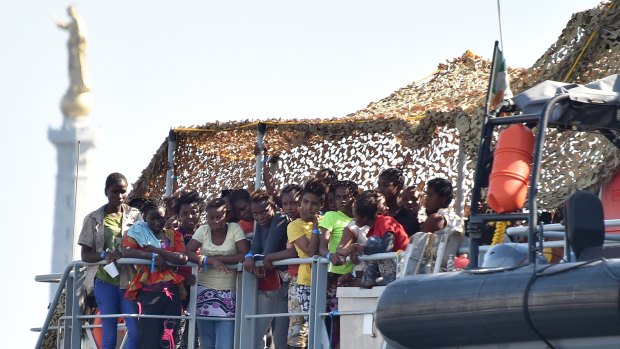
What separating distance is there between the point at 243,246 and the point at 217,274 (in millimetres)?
347

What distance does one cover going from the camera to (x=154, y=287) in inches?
553

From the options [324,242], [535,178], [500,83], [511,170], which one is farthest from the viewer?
[324,242]

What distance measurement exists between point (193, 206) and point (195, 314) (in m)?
1.31

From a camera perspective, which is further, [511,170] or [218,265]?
[218,265]

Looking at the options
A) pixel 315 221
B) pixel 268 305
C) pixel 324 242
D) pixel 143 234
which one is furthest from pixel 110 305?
pixel 324 242

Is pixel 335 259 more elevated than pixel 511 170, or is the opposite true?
pixel 511 170

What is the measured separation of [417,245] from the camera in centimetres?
1193

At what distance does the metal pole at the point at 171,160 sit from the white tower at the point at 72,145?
36438 mm

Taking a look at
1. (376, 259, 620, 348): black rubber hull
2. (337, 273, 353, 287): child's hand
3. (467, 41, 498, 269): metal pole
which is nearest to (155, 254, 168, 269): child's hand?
(337, 273, 353, 287): child's hand

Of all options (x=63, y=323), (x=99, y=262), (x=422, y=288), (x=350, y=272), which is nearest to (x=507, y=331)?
(x=422, y=288)

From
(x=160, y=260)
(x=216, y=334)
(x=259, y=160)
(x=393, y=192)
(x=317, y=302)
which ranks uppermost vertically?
(x=259, y=160)

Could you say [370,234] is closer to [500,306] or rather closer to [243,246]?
[243,246]

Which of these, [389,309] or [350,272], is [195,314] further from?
[389,309]

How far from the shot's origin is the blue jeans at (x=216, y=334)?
14.0 m
